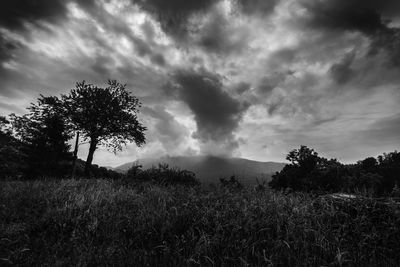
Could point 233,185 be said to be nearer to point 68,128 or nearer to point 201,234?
point 201,234

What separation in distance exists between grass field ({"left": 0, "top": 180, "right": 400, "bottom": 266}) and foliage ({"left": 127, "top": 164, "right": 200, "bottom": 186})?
6.70 metres

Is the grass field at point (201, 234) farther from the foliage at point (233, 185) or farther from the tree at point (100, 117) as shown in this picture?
the tree at point (100, 117)

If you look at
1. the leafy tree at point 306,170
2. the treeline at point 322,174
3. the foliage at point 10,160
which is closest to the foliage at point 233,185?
the treeline at point 322,174

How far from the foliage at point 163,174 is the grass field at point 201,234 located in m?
6.70

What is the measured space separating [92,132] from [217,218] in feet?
111

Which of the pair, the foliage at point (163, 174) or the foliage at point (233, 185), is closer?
the foliage at point (233, 185)

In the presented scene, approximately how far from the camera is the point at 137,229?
4.66 metres

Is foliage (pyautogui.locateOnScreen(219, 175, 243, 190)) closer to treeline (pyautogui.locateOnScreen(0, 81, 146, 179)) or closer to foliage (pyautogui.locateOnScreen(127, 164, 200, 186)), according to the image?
foliage (pyautogui.locateOnScreen(127, 164, 200, 186))

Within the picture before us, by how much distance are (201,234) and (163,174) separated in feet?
32.8

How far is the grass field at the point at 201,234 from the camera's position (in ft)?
11.7

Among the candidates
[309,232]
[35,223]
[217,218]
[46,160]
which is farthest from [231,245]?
[46,160]

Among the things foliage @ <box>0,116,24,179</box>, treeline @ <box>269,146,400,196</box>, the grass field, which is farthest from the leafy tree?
foliage @ <box>0,116,24,179</box>

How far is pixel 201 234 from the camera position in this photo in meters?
4.43

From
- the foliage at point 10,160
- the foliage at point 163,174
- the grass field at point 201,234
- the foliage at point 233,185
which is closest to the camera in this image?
the grass field at point 201,234
